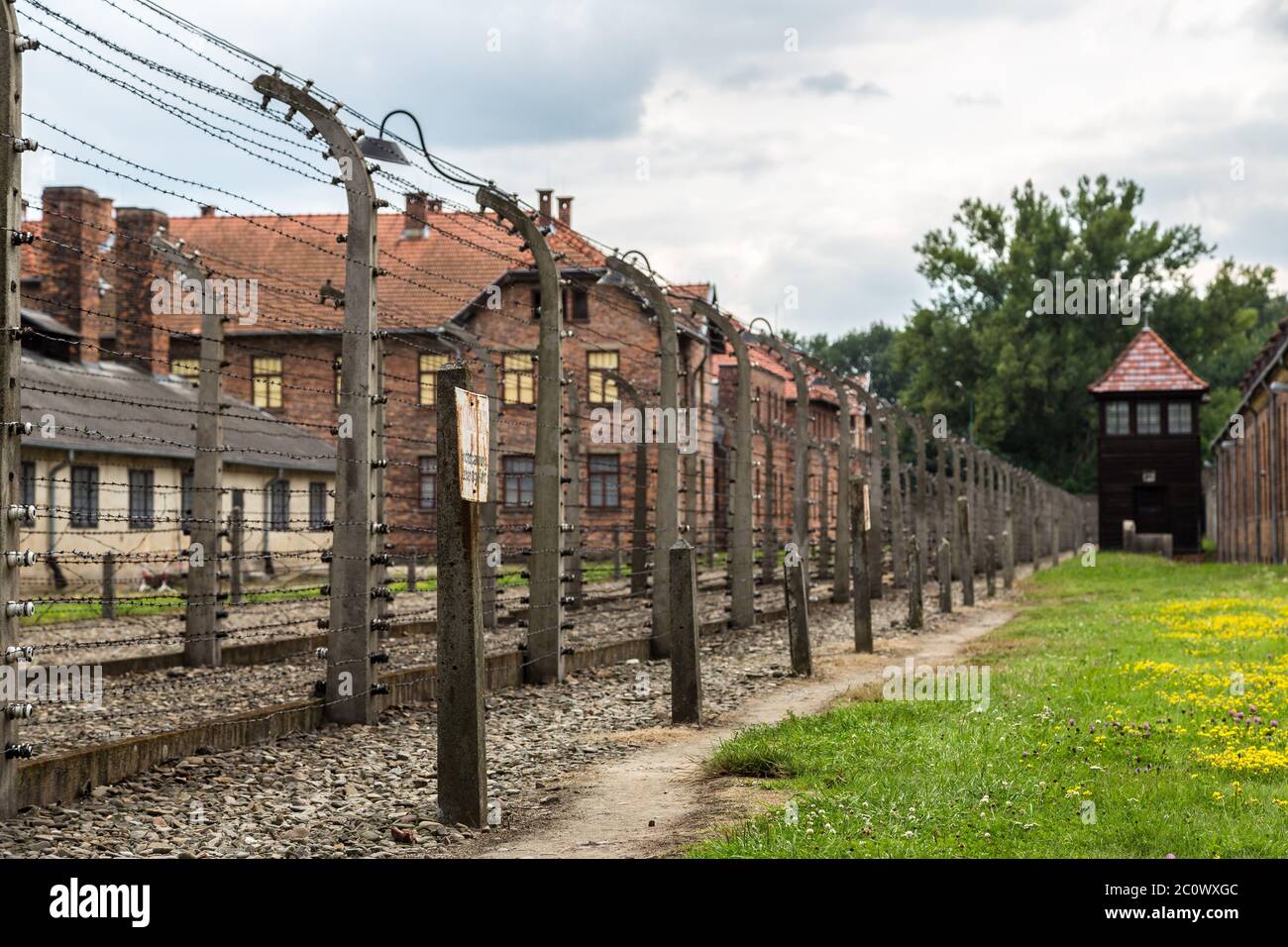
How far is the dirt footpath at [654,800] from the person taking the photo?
652 cm

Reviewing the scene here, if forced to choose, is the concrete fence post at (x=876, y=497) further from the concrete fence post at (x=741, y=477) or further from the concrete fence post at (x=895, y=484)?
the concrete fence post at (x=741, y=477)

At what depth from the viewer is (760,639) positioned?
17.7 meters

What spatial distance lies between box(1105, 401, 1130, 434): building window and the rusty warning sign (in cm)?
6097

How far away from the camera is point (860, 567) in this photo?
1572 centimetres

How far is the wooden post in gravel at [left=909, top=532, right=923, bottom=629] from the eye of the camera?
1898 centimetres

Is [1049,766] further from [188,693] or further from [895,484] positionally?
[895,484]

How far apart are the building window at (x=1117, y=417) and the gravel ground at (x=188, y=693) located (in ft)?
165

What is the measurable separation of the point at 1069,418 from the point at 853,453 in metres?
57.1

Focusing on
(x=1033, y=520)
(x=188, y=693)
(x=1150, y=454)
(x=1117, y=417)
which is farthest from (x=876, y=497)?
(x=1117, y=417)

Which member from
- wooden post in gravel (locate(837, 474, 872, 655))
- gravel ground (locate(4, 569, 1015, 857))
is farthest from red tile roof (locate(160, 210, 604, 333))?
gravel ground (locate(4, 569, 1015, 857))

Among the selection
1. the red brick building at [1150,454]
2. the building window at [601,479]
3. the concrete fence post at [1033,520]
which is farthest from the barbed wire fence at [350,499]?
the red brick building at [1150,454]

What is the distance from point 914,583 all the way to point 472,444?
1334 centimetres
